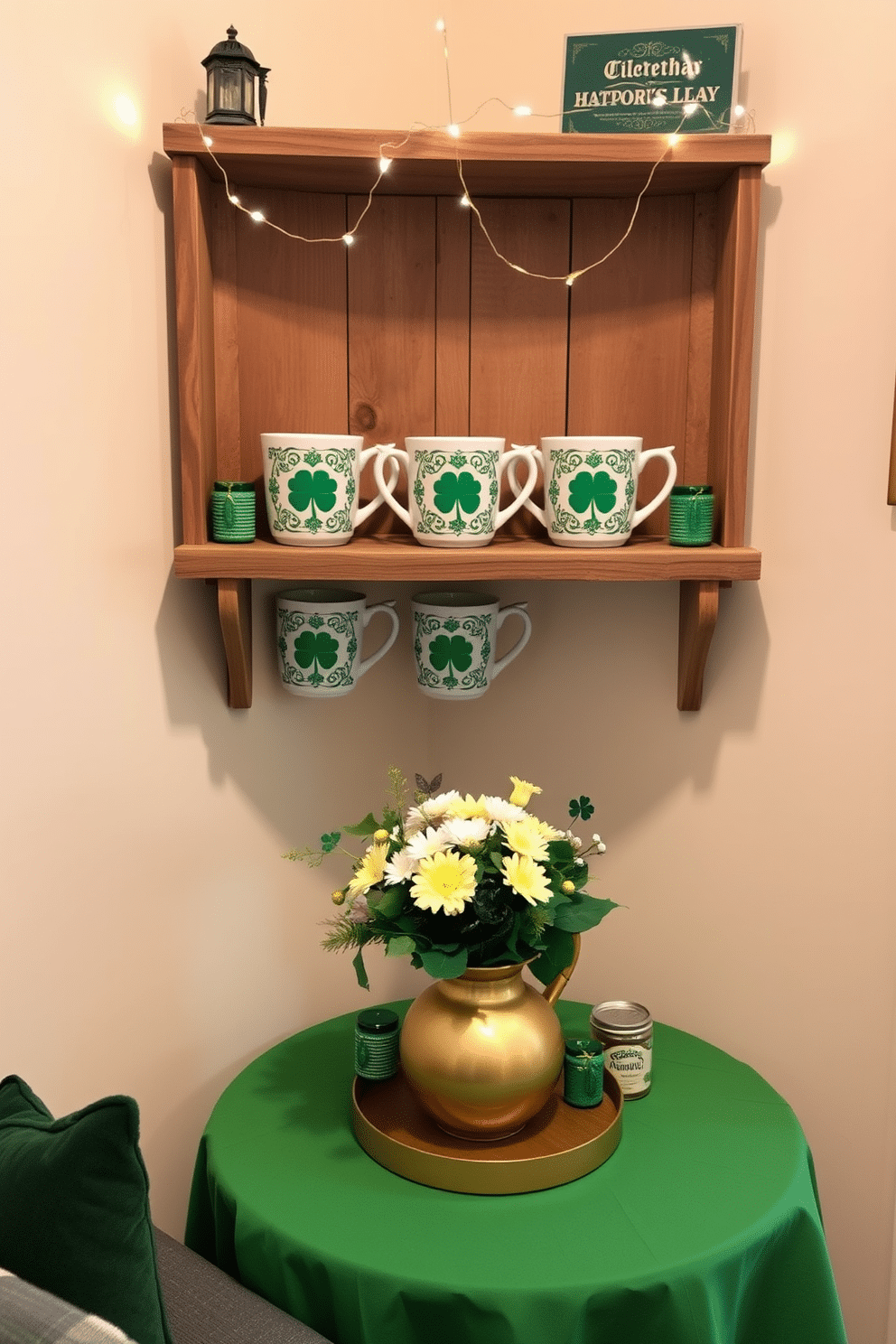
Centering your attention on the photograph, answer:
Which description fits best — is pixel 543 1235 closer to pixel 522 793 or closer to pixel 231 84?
pixel 522 793

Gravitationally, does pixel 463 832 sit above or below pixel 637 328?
below

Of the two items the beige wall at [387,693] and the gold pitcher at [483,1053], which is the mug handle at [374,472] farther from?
the gold pitcher at [483,1053]

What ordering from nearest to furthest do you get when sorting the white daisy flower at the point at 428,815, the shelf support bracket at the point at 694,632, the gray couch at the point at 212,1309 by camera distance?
the gray couch at the point at 212,1309, the white daisy flower at the point at 428,815, the shelf support bracket at the point at 694,632

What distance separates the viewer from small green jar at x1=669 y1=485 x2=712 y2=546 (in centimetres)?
124

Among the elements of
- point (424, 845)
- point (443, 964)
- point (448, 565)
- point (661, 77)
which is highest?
point (661, 77)

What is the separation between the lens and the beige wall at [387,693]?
108 centimetres

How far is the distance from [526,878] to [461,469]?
453mm

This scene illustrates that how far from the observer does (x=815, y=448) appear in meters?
1.28

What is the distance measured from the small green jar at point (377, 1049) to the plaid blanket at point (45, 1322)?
1.90 feet

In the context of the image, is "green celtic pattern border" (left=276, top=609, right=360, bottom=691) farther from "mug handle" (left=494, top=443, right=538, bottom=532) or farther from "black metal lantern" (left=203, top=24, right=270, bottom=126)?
"black metal lantern" (left=203, top=24, right=270, bottom=126)

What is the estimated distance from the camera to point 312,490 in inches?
47.4

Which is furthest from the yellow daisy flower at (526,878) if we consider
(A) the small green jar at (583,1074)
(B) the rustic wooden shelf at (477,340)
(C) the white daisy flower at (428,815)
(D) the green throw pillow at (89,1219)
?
(D) the green throw pillow at (89,1219)

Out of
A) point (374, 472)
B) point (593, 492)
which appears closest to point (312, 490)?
point (374, 472)

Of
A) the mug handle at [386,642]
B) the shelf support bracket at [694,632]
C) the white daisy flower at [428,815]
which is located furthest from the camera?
the mug handle at [386,642]
